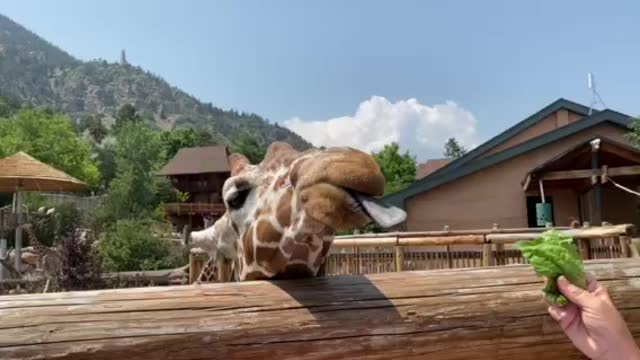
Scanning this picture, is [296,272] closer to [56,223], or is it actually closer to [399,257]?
[399,257]

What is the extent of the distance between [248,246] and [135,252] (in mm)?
16522

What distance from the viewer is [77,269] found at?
1208 centimetres

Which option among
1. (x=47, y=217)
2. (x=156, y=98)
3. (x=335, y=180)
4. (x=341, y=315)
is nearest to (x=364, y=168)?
(x=335, y=180)

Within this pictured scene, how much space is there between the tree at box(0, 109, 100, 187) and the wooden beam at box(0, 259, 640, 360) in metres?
42.4

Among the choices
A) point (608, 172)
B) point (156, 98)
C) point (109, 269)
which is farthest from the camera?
point (156, 98)

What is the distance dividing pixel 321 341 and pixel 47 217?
26.2 meters

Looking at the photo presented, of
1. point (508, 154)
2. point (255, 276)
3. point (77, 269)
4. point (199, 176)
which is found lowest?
point (77, 269)

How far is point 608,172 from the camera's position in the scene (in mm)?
11117

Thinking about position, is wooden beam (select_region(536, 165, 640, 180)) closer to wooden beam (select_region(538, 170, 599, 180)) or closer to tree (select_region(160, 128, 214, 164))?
wooden beam (select_region(538, 170, 599, 180))

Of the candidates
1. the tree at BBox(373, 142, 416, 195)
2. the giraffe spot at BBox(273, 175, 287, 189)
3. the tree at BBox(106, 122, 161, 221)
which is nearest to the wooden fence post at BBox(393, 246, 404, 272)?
the giraffe spot at BBox(273, 175, 287, 189)

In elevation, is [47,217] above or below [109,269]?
above

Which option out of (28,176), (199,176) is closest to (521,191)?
(28,176)

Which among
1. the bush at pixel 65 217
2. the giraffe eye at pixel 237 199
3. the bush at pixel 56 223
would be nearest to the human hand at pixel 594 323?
the giraffe eye at pixel 237 199

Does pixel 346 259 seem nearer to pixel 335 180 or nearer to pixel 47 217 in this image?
pixel 335 180
